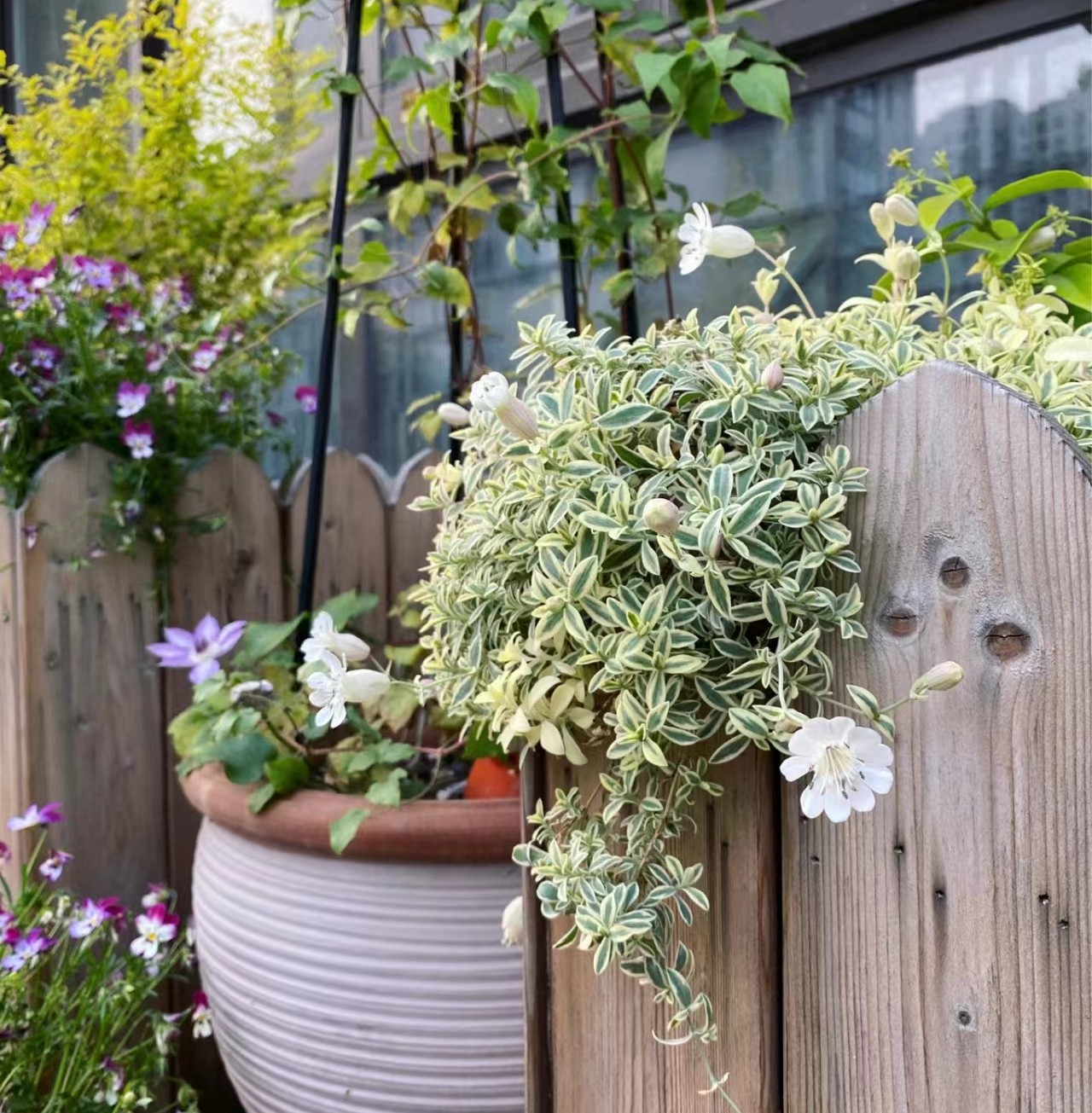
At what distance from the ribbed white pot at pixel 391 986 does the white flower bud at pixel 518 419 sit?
0.63 meters

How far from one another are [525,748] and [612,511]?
0.20 m

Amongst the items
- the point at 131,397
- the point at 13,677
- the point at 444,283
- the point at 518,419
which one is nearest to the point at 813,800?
the point at 518,419

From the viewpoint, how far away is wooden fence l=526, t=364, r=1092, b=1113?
2.11ft

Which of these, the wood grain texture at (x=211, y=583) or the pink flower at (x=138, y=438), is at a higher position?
the pink flower at (x=138, y=438)

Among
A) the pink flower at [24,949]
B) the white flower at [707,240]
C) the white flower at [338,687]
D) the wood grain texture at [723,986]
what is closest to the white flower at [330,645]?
the white flower at [338,687]

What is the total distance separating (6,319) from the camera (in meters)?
1.71

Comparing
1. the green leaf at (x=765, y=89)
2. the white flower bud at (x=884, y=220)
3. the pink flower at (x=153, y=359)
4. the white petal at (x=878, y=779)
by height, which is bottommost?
the white petal at (x=878, y=779)

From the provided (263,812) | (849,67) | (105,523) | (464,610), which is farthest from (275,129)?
(464,610)

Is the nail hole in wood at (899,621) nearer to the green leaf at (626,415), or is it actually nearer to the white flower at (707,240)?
the green leaf at (626,415)

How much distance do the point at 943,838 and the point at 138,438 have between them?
1.39 metres

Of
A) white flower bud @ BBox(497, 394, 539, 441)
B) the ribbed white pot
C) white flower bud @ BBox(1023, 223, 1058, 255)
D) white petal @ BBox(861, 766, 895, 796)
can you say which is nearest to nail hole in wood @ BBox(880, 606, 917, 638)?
white petal @ BBox(861, 766, 895, 796)

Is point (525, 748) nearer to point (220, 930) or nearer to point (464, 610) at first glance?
point (464, 610)

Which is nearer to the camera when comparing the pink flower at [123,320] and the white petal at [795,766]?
the white petal at [795,766]

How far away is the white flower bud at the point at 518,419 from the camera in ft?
2.56
